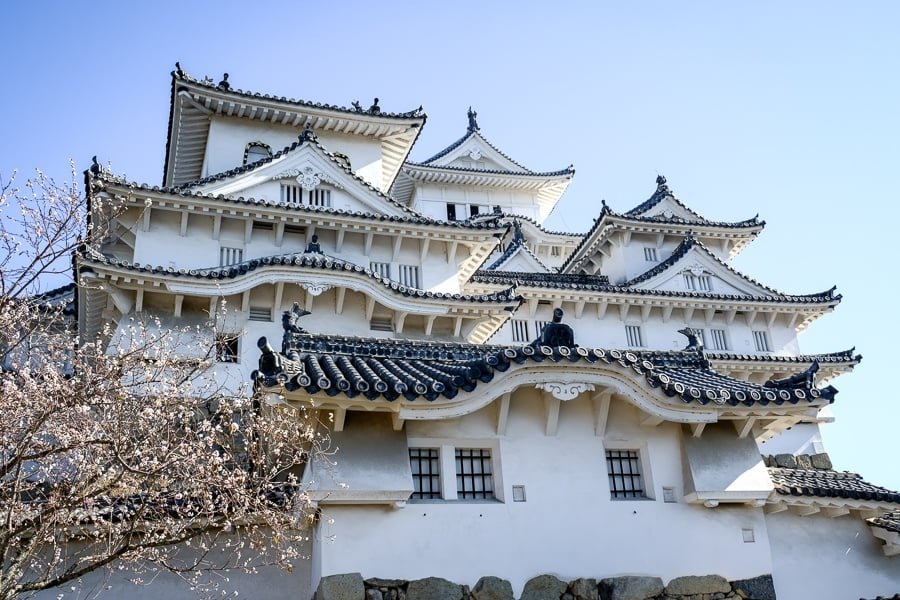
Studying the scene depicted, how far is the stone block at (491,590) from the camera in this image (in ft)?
32.3

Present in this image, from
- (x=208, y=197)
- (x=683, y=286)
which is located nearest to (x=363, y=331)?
(x=208, y=197)

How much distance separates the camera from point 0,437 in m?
7.90

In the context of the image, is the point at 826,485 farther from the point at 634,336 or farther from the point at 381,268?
the point at 634,336

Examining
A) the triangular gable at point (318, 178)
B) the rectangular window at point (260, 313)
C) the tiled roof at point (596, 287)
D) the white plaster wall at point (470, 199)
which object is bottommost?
the rectangular window at point (260, 313)

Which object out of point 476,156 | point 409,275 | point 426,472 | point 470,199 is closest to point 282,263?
point 409,275

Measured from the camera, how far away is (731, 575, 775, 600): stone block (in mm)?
10742

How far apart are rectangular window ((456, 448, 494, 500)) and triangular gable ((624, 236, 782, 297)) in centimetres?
2069

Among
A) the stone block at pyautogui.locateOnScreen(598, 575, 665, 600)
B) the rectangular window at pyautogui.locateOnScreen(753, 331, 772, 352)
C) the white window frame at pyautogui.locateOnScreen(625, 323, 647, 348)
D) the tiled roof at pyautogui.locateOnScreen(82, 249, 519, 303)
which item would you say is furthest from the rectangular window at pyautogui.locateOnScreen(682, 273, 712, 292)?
the stone block at pyautogui.locateOnScreen(598, 575, 665, 600)

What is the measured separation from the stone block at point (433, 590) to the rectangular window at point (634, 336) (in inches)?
810

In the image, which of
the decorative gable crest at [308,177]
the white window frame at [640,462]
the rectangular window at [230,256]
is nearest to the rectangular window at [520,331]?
the decorative gable crest at [308,177]

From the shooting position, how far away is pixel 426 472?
10789mm

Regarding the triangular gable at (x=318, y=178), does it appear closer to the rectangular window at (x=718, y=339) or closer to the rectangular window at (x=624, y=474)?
the rectangular window at (x=718, y=339)

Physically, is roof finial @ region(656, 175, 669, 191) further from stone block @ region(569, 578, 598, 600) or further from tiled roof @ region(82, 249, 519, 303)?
stone block @ region(569, 578, 598, 600)

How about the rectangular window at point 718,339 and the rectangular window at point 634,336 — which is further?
the rectangular window at point 718,339
